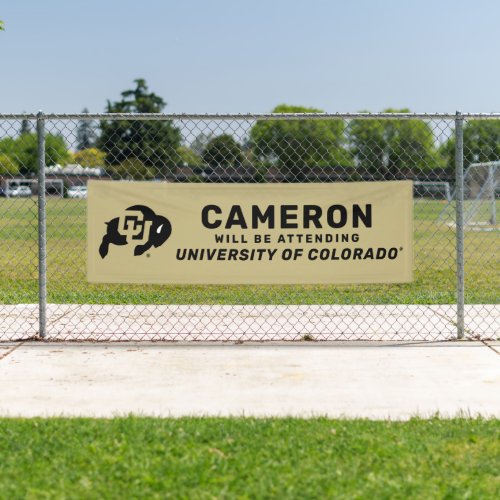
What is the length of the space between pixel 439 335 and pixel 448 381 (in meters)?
1.77

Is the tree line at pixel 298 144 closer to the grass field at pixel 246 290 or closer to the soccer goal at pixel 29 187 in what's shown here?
the soccer goal at pixel 29 187

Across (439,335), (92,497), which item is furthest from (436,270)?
(92,497)

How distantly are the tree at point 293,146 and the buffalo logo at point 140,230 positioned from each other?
121 cm

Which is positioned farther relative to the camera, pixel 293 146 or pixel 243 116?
pixel 293 146

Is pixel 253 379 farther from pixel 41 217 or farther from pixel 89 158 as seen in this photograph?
pixel 89 158

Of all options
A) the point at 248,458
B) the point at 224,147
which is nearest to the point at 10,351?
the point at 248,458

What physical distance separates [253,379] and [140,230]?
1979 mm

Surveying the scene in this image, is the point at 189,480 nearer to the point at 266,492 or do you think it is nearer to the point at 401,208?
the point at 266,492

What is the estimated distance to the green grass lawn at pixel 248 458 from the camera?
147 inches

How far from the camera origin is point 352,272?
7309mm

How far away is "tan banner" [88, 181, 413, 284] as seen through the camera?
727cm

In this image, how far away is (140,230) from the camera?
729 centimetres

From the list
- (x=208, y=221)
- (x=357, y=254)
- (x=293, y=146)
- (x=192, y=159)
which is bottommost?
(x=357, y=254)

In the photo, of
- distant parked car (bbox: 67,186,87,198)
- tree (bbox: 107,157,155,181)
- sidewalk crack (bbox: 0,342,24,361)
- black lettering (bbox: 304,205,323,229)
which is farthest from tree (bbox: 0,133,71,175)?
black lettering (bbox: 304,205,323,229)
